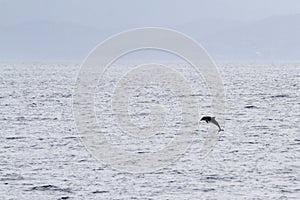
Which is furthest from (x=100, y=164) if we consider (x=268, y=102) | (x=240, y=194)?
(x=268, y=102)

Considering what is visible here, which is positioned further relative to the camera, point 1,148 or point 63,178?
point 1,148

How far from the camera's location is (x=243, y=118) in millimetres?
58281

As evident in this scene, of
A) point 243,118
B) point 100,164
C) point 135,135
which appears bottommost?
point 100,164

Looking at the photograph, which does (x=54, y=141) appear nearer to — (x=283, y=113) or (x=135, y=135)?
(x=135, y=135)

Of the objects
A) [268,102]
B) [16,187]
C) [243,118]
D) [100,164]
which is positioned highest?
[268,102]

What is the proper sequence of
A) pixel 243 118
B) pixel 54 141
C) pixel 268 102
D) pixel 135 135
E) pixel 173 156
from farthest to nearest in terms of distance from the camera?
pixel 268 102 < pixel 243 118 < pixel 135 135 < pixel 54 141 < pixel 173 156

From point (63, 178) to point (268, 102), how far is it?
45645 mm

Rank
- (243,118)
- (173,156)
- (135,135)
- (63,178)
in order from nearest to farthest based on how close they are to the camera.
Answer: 1. (63,178)
2. (173,156)
3. (135,135)
4. (243,118)

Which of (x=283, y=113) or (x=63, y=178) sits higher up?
(x=283, y=113)

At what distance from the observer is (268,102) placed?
75.6 meters

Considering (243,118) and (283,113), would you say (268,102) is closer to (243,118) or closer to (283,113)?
(283,113)

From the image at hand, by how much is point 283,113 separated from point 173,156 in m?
25.9

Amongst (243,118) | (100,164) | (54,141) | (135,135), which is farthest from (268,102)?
(100,164)

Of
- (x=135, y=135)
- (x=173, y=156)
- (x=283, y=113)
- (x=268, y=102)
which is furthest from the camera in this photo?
(x=268, y=102)
